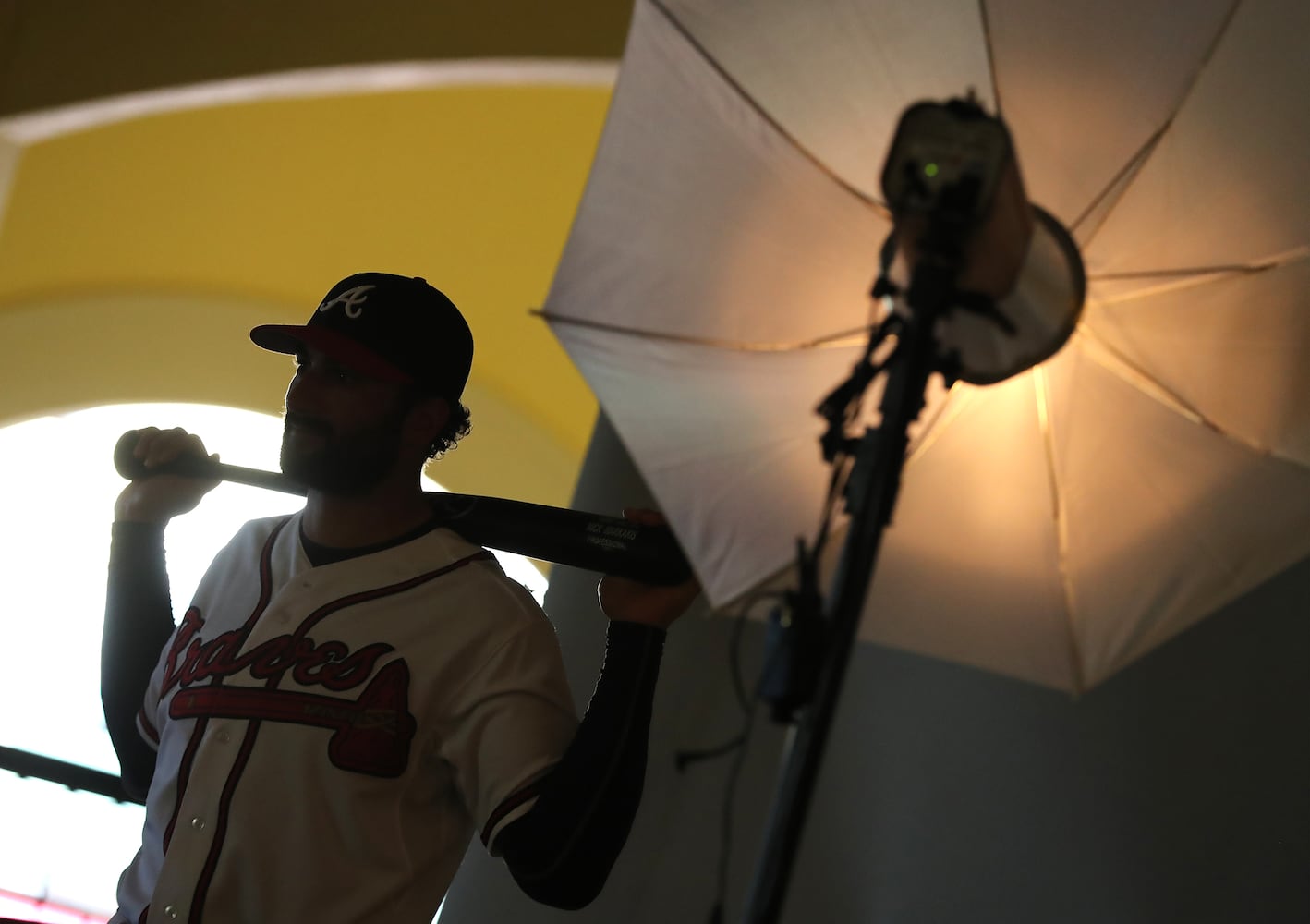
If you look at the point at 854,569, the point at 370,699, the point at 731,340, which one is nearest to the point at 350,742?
the point at 370,699

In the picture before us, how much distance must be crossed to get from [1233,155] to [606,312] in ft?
1.89

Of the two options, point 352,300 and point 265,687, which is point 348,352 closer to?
point 352,300

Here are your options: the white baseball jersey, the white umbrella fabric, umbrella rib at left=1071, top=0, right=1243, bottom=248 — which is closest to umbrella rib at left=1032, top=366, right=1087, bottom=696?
the white umbrella fabric

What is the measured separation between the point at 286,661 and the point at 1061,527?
817 mm

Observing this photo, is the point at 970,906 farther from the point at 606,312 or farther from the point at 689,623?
the point at 606,312

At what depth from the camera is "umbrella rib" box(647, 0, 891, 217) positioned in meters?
1.13

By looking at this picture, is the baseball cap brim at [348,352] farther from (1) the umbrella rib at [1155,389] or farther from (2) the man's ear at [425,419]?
(1) the umbrella rib at [1155,389]

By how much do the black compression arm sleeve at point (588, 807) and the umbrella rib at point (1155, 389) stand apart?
548 millimetres

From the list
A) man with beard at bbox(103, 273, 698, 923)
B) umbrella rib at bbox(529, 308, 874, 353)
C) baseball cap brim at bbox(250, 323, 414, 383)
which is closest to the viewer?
umbrella rib at bbox(529, 308, 874, 353)

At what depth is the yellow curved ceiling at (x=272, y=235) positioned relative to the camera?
4.64 meters

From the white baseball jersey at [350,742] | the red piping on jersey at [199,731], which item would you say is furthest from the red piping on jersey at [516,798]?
the red piping on jersey at [199,731]

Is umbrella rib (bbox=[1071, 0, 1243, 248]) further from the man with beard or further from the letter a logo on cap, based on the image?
the letter a logo on cap

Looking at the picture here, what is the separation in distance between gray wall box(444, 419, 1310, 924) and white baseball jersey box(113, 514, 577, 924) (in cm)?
69

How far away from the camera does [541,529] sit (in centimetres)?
145
